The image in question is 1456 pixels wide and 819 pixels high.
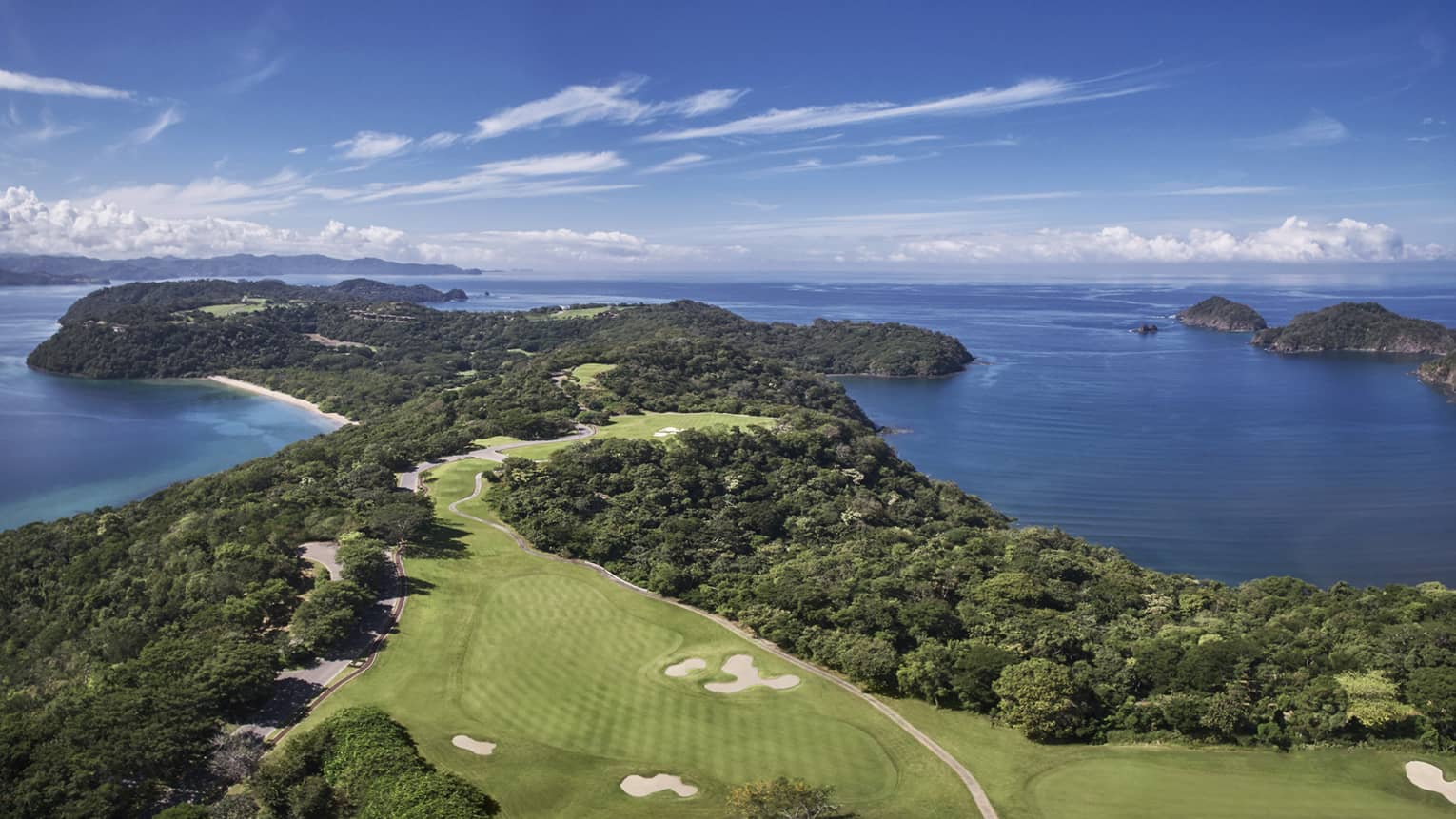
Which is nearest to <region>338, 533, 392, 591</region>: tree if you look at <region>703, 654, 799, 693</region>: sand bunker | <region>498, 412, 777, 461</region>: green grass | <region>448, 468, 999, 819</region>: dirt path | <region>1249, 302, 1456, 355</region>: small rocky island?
<region>448, 468, 999, 819</region>: dirt path

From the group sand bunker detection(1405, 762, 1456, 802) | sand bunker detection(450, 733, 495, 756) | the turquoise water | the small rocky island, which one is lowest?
the turquoise water

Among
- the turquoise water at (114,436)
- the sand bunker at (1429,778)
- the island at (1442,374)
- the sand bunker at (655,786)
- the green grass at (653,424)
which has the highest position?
the island at (1442,374)

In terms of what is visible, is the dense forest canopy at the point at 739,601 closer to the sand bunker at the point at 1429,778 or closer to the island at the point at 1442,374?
the sand bunker at the point at 1429,778

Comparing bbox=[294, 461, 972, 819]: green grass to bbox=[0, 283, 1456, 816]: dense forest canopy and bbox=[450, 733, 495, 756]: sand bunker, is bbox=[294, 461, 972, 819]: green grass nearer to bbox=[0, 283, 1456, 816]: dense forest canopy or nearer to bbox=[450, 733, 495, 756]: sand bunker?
bbox=[450, 733, 495, 756]: sand bunker

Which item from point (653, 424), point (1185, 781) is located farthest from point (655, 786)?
point (653, 424)

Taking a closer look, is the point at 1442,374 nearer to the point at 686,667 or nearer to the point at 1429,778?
the point at 1429,778

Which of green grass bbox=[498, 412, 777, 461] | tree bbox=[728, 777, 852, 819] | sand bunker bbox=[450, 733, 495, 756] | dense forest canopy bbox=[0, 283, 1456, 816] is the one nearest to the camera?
tree bbox=[728, 777, 852, 819]

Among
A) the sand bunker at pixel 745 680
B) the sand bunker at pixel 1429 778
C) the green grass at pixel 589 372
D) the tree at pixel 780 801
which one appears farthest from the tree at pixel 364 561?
the green grass at pixel 589 372

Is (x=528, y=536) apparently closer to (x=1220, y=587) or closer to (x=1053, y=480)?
(x=1220, y=587)
